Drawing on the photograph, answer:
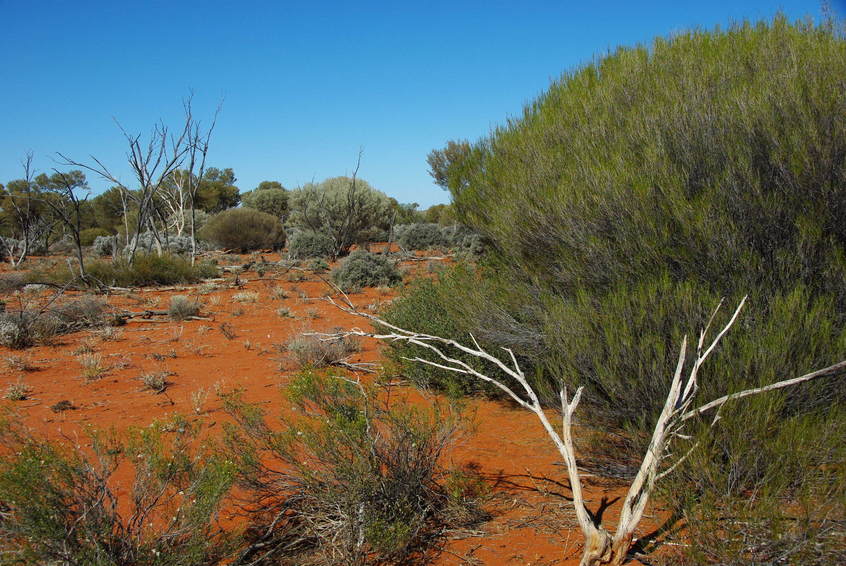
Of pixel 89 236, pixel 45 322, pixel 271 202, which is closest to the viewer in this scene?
pixel 45 322

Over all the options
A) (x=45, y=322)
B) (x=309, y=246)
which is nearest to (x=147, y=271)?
(x=45, y=322)

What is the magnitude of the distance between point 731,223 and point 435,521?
3.07 m

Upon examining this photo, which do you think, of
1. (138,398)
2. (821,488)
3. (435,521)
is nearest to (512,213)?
(435,521)

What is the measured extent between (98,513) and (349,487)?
54.4 inches

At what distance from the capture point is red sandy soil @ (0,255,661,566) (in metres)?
3.80

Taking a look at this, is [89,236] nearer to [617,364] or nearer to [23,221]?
[23,221]

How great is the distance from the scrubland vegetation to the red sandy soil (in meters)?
0.27

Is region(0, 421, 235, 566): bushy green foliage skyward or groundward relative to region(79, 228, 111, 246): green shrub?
groundward

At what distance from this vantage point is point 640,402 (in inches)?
169

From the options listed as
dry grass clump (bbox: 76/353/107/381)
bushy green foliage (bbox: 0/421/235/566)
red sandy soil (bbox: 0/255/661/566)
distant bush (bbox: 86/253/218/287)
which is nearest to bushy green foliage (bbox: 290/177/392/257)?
distant bush (bbox: 86/253/218/287)

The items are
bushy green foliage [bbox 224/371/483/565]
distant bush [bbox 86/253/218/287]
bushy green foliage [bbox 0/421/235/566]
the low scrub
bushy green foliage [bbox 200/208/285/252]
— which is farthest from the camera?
bushy green foliage [bbox 200/208/285/252]

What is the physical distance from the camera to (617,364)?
14.1 ft

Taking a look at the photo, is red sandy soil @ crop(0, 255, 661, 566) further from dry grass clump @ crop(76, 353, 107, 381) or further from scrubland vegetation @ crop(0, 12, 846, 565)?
scrubland vegetation @ crop(0, 12, 846, 565)

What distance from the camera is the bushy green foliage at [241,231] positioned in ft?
98.5
